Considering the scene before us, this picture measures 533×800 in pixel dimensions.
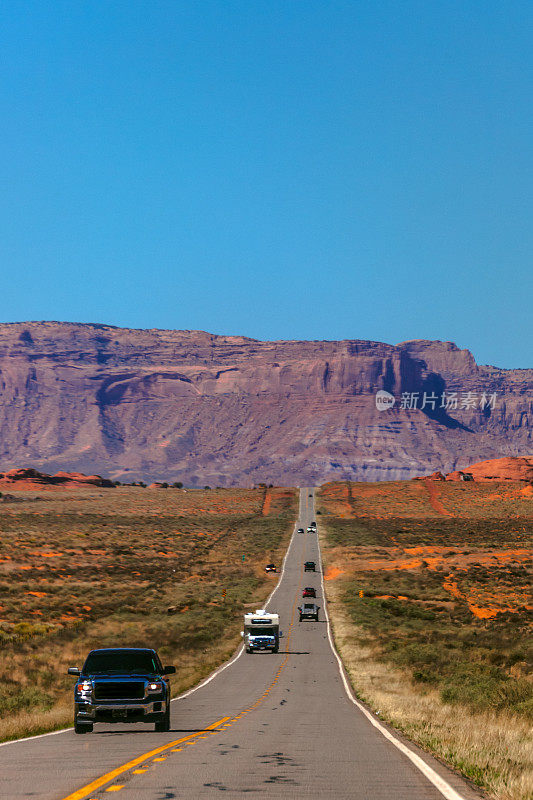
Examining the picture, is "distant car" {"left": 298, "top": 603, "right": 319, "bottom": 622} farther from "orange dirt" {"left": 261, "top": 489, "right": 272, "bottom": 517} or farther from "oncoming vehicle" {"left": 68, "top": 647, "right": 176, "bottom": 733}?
"orange dirt" {"left": 261, "top": 489, "right": 272, "bottom": 517}

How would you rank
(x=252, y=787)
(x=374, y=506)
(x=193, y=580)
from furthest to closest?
(x=374, y=506)
(x=193, y=580)
(x=252, y=787)

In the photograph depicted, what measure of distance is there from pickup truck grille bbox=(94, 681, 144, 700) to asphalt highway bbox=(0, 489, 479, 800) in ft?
2.03

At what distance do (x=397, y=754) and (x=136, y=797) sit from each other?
16.5 feet

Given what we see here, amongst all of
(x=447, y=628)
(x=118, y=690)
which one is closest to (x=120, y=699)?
(x=118, y=690)

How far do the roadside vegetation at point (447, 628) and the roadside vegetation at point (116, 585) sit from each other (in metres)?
5.98

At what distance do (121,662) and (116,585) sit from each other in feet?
160

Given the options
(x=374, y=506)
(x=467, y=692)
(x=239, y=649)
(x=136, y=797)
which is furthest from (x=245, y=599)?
(x=374, y=506)

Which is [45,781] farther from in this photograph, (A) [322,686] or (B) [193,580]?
(B) [193,580]

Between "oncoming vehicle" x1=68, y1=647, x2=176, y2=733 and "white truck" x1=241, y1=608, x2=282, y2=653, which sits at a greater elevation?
"oncoming vehicle" x1=68, y1=647, x2=176, y2=733

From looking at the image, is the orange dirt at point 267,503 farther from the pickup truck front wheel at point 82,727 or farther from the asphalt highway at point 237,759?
the pickup truck front wheel at point 82,727

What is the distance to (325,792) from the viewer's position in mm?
9727

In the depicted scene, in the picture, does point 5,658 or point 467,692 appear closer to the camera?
point 467,692

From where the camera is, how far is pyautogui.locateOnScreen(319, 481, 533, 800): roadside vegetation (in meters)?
14.9

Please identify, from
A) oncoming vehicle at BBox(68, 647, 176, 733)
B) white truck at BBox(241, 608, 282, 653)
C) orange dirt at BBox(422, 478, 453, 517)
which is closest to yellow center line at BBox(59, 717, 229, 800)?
oncoming vehicle at BBox(68, 647, 176, 733)
